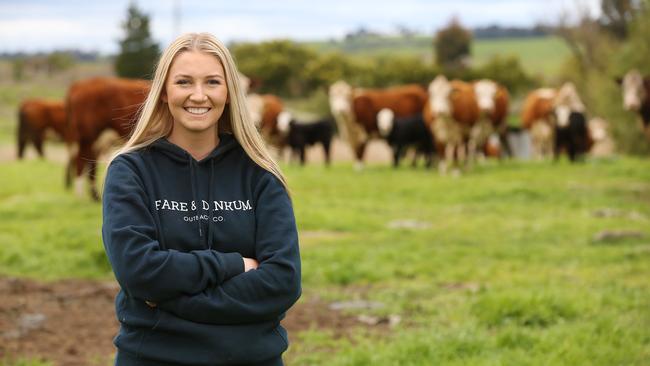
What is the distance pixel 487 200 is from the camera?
15617 millimetres

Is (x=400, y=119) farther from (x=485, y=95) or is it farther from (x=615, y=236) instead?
(x=615, y=236)

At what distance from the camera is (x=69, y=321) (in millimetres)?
7152

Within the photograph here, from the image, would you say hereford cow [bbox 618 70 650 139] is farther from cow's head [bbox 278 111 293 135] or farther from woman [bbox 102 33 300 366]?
woman [bbox 102 33 300 366]

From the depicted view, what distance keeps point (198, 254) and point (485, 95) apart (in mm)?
20252

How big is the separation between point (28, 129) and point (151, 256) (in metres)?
26.7

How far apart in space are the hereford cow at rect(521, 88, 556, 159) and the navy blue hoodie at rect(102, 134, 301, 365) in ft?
86.0

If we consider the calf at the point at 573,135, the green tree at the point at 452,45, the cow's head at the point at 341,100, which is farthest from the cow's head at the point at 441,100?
the green tree at the point at 452,45

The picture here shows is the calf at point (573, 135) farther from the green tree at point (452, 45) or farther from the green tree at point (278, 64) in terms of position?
the green tree at point (452, 45)

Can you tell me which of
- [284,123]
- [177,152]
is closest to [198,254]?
[177,152]

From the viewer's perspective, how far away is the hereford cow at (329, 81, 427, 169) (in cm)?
2441


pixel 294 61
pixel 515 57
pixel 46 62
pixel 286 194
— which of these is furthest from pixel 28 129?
pixel 46 62

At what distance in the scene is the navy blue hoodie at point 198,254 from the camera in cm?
302

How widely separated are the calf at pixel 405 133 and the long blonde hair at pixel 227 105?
20.3 metres

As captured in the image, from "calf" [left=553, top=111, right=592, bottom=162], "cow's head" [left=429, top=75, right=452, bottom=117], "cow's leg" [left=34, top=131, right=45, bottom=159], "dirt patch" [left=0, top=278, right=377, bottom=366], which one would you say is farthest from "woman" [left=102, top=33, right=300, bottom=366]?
"cow's leg" [left=34, top=131, right=45, bottom=159]
